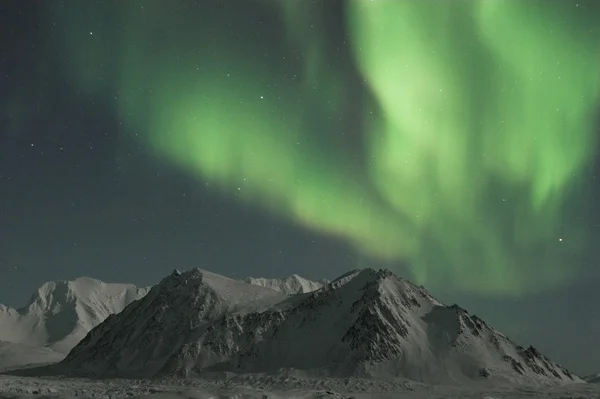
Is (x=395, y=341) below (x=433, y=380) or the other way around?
the other way around

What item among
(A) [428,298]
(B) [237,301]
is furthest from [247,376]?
(A) [428,298]

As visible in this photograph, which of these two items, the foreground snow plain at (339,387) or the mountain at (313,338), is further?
the mountain at (313,338)

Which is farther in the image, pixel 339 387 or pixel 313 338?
pixel 313 338

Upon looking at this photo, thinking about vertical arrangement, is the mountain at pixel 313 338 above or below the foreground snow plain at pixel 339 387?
above

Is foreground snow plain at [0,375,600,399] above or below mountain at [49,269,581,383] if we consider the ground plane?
below

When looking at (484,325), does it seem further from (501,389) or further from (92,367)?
(92,367)

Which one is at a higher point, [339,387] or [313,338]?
[313,338]

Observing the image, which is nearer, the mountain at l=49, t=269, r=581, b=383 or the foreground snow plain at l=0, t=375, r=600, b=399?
the foreground snow plain at l=0, t=375, r=600, b=399

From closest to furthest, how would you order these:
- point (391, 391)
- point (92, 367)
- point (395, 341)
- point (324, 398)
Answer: point (324, 398) < point (391, 391) < point (395, 341) < point (92, 367)
